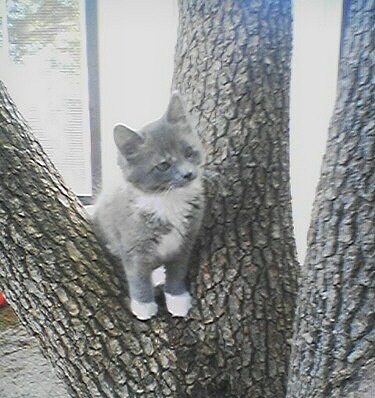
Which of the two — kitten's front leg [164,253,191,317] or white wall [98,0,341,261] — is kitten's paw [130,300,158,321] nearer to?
kitten's front leg [164,253,191,317]

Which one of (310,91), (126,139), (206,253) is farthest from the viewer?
(310,91)

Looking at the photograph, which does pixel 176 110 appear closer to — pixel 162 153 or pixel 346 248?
pixel 162 153

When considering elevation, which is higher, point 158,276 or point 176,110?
point 176,110

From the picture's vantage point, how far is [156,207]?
2.94 ft

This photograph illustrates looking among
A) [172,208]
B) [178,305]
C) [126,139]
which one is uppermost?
[126,139]

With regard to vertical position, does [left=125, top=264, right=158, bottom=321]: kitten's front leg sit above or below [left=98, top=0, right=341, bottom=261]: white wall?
below

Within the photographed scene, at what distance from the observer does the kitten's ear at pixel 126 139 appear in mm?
838

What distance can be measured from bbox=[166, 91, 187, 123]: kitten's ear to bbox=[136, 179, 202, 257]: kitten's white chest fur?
0.10 metres

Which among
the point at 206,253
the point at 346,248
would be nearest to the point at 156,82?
the point at 206,253

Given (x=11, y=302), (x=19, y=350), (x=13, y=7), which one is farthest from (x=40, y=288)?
(x=19, y=350)

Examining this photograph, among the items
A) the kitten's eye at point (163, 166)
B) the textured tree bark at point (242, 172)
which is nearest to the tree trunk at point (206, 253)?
the textured tree bark at point (242, 172)

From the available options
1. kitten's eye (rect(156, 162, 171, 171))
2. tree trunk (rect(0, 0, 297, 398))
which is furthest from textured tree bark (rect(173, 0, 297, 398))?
kitten's eye (rect(156, 162, 171, 171))

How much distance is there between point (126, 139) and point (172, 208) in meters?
0.14

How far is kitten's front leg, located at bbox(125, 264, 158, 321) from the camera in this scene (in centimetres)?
90
